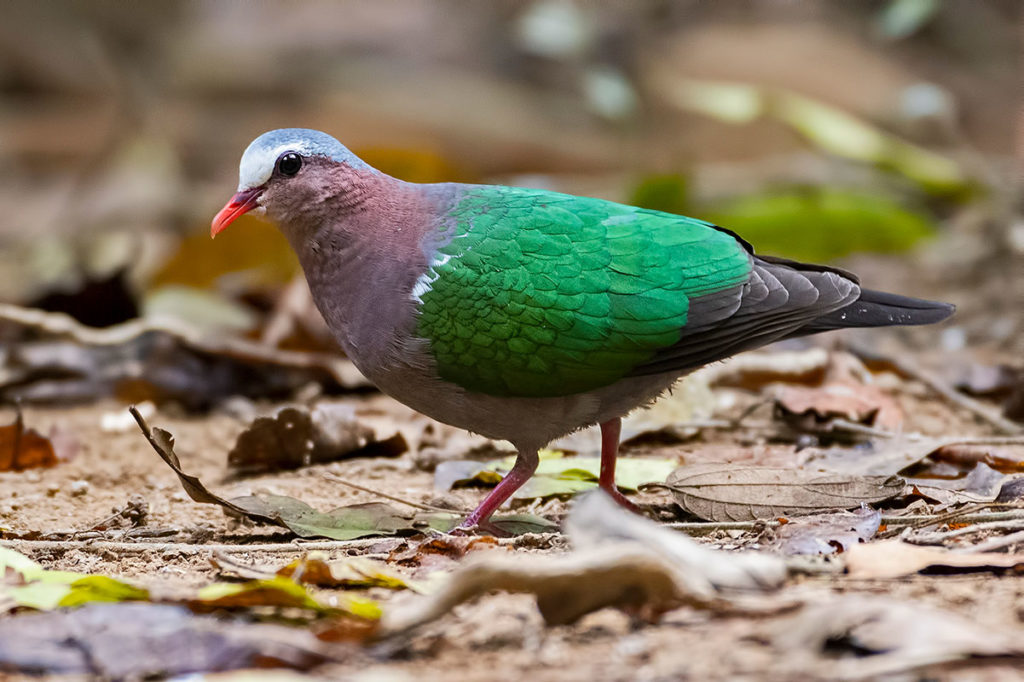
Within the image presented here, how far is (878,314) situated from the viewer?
3908 mm

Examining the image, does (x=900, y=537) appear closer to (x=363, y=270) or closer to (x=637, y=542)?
(x=637, y=542)

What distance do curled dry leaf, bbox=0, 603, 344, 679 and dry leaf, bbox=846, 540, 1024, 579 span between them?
1215 millimetres

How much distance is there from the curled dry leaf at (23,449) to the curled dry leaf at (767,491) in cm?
248

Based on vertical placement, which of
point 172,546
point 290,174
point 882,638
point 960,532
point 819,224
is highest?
point 819,224

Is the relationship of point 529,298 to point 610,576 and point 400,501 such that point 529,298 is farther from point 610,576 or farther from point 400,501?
point 610,576

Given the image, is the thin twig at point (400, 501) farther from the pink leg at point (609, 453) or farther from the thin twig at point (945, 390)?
the thin twig at point (945, 390)

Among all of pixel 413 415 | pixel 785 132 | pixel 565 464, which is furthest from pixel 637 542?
A: pixel 785 132

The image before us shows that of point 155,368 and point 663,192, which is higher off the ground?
point 663,192

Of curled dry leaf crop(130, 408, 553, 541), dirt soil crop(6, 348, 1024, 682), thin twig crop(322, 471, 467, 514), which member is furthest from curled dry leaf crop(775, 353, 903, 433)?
thin twig crop(322, 471, 467, 514)

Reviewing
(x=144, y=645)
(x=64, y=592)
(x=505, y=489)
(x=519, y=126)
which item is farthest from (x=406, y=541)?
(x=519, y=126)

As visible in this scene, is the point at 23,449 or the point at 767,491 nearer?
the point at 767,491

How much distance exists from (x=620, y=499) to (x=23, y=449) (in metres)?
2.35

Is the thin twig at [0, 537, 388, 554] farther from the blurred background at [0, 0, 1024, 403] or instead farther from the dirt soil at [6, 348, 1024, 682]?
the blurred background at [0, 0, 1024, 403]

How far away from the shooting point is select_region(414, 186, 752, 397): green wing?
366cm
